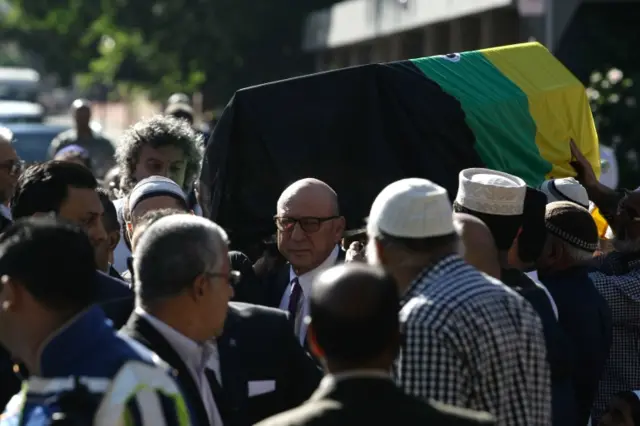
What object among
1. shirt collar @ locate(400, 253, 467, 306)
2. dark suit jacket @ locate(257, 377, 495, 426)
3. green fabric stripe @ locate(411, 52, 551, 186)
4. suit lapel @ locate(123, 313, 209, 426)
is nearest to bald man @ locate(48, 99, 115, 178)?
green fabric stripe @ locate(411, 52, 551, 186)

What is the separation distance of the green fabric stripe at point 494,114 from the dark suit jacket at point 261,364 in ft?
7.80

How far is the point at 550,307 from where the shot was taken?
5.62 m

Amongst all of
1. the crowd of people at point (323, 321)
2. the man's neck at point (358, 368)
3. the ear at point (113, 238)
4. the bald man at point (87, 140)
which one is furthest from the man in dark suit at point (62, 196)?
the bald man at point (87, 140)

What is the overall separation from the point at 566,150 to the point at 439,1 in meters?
13.5

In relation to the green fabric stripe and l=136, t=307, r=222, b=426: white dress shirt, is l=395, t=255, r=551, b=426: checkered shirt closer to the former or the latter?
l=136, t=307, r=222, b=426: white dress shirt

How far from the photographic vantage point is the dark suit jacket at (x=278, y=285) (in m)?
6.79

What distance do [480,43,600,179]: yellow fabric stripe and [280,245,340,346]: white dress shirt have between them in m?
1.45

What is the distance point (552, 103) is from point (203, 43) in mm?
21384

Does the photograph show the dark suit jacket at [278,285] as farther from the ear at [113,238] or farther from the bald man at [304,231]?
the ear at [113,238]

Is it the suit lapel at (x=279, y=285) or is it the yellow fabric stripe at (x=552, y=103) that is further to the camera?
the yellow fabric stripe at (x=552, y=103)

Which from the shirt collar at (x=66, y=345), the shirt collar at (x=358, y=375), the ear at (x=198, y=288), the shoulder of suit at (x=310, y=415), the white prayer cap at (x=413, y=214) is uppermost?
the white prayer cap at (x=413, y=214)

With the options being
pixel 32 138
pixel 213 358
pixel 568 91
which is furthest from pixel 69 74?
pixel 213 358

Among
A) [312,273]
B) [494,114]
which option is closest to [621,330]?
[494,114]

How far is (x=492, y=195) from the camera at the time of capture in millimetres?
5824
